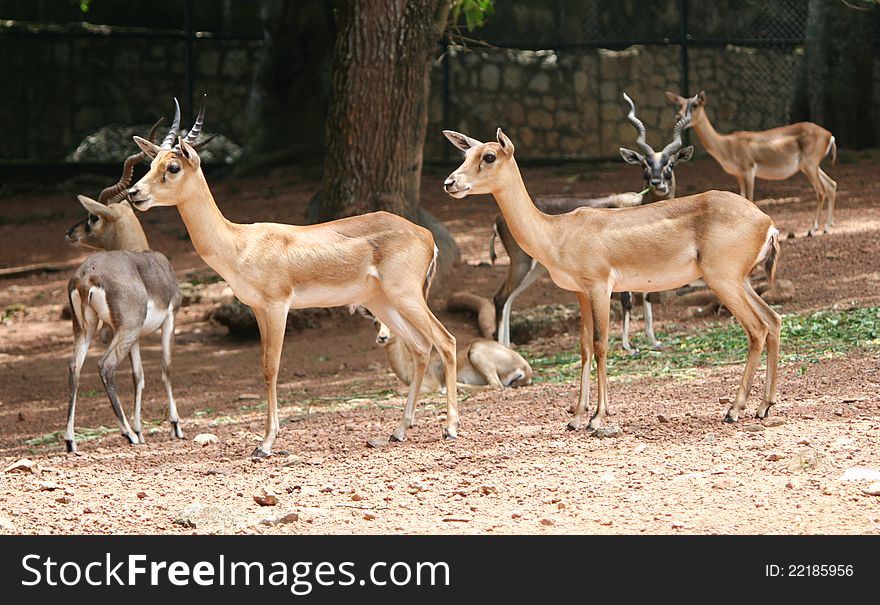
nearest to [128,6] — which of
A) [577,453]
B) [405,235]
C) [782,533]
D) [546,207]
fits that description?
[546,207]

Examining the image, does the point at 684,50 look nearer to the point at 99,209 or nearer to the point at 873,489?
the point at 99,209

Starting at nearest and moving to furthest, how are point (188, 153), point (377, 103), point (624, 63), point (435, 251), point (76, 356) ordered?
1. point (188, 153)
2. point (435, 251)
3. point (76, 356)
4. point (377, 103)
5. point (624, 63)

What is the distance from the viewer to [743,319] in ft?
22.9

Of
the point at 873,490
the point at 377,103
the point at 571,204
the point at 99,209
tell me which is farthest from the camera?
the point at 377,103

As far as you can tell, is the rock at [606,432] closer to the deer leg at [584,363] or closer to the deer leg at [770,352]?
the deer leg at [584,363]

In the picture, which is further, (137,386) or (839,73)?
(839,73)

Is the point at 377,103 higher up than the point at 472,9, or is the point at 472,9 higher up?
the point at 472,9

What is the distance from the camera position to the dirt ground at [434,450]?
18.1ft

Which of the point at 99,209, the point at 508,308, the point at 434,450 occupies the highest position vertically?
the point at 99,209

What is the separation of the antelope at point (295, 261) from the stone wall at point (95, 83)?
14161 mm

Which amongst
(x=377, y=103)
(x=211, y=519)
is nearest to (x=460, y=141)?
(x=211, y=519)

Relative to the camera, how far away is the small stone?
213 inches

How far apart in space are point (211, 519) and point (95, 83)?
16.8 m

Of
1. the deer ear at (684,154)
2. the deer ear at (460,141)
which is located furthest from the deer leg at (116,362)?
the deer ear at (684,154)
